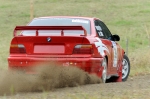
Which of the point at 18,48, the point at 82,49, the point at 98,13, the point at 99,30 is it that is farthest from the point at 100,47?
the point at 98,13

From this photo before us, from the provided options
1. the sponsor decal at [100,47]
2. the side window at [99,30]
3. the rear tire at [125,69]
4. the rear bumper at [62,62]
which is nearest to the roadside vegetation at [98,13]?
the rear tire at [125,69]

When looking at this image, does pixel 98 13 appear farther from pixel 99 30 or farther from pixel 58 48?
pixel 58 48

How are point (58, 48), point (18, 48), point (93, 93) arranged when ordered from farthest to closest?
point (18, 48), point (58, 48), point (93, 93)

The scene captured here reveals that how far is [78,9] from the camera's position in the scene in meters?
38.9

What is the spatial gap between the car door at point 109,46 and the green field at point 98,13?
1307cm

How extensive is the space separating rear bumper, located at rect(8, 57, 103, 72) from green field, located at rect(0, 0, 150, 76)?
15050 millimetres

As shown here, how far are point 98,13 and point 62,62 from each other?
27.8 meters

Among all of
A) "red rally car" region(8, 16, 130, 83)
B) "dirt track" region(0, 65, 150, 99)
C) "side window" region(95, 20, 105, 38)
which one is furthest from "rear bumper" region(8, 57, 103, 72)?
"side window" region(95, 20, 105, 38)

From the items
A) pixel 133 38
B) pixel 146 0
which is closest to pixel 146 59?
pixel 133 38

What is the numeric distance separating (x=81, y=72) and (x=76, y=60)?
25 cm

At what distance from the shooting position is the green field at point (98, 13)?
29.7 meters

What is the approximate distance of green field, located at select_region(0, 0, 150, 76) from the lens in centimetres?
2972

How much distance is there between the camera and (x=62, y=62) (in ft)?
32.4

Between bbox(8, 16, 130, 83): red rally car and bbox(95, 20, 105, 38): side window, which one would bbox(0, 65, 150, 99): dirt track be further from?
bbox(95, 20, 105, 38): side window
